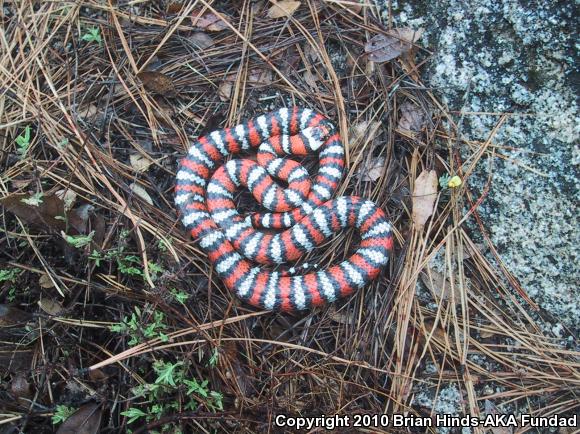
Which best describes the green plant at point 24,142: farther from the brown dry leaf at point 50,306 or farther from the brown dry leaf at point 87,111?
the brown dry leaf at point 50,306

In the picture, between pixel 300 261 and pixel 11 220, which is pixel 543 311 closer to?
pixel 300 261

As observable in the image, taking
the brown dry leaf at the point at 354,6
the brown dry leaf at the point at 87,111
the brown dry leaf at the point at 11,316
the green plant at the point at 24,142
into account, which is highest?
the brown dry leaf at the point at 354,6

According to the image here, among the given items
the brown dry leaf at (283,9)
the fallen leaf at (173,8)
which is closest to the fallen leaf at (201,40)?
the fallen leaf at (173,8)

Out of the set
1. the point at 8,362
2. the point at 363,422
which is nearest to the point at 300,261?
the point at 363,422

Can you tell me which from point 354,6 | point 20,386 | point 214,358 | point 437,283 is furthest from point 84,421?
point 354,6

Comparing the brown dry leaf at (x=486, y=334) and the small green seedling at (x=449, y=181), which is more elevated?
the small green seedling at (x=449, y=181)

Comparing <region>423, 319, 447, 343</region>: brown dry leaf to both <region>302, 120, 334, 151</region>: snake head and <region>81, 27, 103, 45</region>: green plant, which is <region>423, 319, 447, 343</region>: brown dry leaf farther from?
<region>81, 27, 103, 45</region>: green plant

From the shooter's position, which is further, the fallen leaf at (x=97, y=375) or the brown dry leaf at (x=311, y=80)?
the brown dry leaf at (x=311, y=80)
